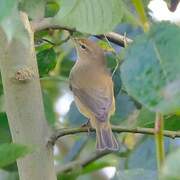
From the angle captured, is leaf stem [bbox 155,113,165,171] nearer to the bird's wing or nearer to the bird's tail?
the bird's tail

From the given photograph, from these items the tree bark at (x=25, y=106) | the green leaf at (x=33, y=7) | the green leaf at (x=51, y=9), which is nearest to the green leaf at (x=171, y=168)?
the green leaf at (x=33, y=7)

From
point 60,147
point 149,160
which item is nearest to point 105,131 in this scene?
point 149,160

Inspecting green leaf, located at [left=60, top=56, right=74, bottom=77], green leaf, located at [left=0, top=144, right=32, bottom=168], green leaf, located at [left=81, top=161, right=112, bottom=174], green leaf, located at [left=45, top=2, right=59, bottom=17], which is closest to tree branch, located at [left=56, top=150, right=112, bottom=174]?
green leaf, located at [left=81, top=161, right=112, bottom=174]

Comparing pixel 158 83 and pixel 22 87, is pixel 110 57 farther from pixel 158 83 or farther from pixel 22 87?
pixel 158 83

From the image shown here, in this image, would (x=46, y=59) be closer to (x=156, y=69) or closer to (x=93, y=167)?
(x=93, y=167)

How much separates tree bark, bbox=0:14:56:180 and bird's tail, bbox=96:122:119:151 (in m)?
0.62

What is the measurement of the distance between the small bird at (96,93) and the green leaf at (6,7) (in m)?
1.30

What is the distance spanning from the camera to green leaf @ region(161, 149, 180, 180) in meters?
0.60

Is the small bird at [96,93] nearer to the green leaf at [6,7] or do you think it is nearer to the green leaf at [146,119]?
the green leaf at [146,119]

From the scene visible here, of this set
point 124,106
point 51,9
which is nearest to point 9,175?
point 124,106

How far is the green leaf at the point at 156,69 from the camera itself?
0.70 m

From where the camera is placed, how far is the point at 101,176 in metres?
3.13

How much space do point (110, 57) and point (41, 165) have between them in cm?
79

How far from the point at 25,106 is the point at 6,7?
67cm
